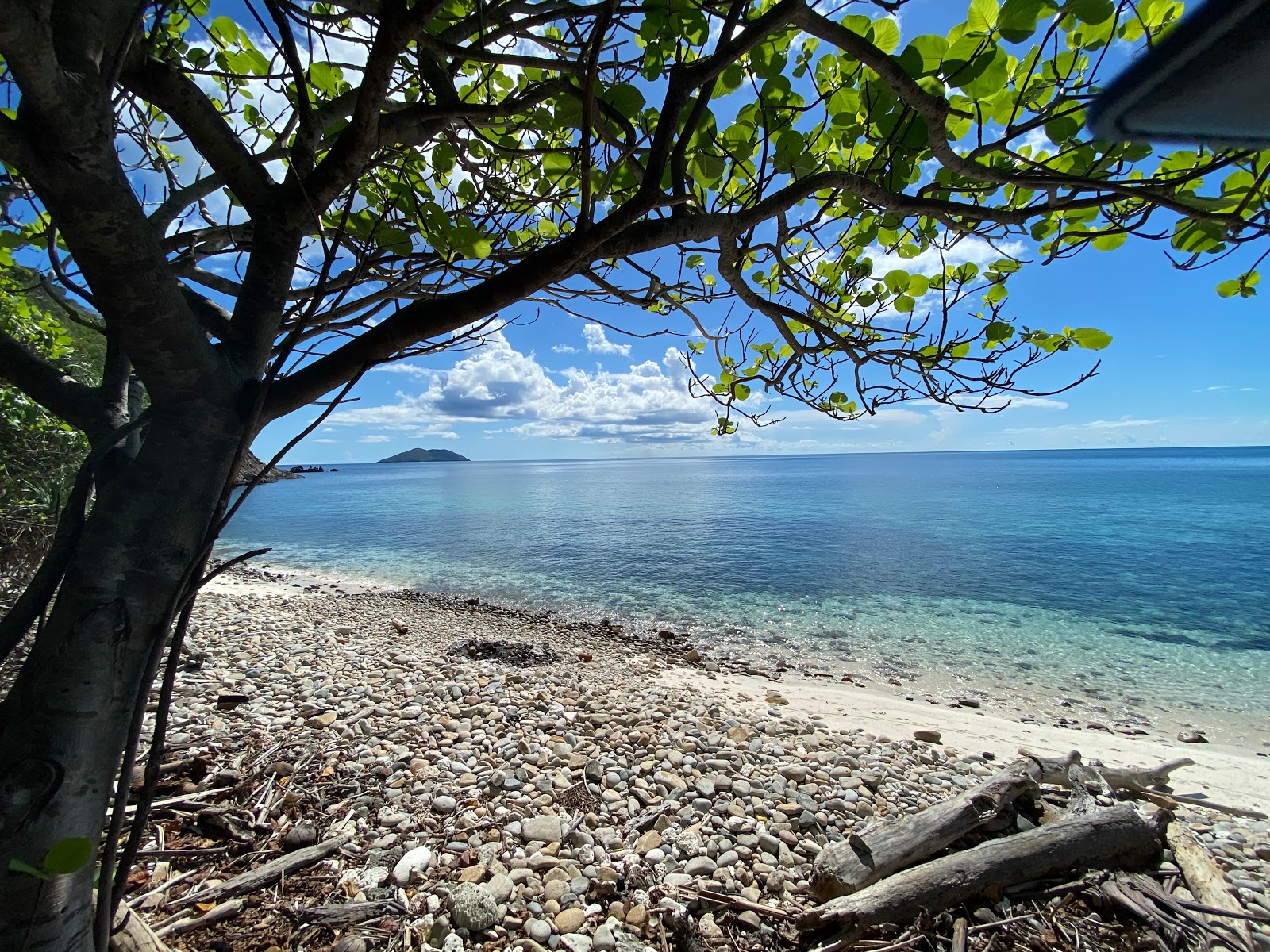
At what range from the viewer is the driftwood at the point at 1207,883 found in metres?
2.56

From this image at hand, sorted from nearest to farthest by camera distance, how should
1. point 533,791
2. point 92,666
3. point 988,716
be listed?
point 92,666
point 533,791
point 988,716

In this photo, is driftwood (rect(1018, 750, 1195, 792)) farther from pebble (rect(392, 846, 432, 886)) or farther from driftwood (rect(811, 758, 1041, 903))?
pebble (rect(392, 846, 432, 886))

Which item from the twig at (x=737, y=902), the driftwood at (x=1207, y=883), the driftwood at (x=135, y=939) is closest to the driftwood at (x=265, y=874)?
the driftwood at (x=135, y=939)

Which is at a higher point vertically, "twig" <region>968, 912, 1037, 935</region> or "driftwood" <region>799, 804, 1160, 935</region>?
"driftwood" <region>799, 804, 1160, 935</region>

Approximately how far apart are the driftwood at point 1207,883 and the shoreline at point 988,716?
8.80 feet

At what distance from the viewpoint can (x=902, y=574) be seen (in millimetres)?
21125

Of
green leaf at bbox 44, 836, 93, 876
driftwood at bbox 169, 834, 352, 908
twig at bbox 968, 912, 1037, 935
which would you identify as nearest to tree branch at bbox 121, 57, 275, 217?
green leaf at bbox 44, 836, 93, 876

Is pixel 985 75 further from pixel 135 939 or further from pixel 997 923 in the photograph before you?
pixel 135 939

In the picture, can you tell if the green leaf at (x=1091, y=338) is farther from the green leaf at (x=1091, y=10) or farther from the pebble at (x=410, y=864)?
the pebble at (x=410, y=864)

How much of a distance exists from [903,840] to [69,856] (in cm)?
367

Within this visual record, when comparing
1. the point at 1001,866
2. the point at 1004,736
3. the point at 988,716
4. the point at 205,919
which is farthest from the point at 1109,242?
the point at 988,716

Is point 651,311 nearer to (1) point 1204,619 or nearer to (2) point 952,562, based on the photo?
(1) point 1204,619

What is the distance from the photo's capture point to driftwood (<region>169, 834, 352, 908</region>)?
253 cm

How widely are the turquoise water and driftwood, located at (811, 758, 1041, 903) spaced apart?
8.80 m
